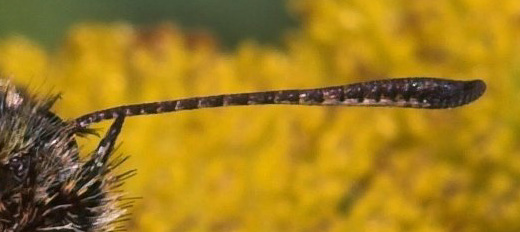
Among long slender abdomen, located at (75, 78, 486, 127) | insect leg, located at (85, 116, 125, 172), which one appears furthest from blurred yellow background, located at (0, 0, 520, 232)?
long slender abdomen, located at (75, 78, 486, 127)

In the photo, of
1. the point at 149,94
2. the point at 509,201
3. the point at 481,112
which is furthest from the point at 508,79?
the point at 149,94

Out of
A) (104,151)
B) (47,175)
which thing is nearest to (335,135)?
(104,151)

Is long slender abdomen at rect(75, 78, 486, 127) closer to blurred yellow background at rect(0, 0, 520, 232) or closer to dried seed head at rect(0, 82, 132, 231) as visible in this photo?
dried seed head at rect(0, 82, 132, 231)

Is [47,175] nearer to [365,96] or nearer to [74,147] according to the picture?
[74,147]

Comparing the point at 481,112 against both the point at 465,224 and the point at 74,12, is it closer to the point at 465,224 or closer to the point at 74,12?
the point at 465,224

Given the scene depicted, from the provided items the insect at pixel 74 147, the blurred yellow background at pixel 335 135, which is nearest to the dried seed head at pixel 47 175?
the insect at pixel 74 147

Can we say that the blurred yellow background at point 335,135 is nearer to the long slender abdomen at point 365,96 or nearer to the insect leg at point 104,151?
the insect leg at point 104,151
